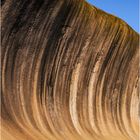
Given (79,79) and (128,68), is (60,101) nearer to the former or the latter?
(79,79)

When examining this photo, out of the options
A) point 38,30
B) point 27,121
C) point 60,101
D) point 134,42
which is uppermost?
point 134,42

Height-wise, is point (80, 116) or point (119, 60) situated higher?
point (119, 60)

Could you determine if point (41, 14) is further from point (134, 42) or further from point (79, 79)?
point (134, 42)

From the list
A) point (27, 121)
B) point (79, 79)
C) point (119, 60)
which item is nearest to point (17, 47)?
point (27, 121)

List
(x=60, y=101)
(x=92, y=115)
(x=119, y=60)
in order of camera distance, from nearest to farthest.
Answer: (x=60, y=101), (x=92, y=115), (x=119, y=60)

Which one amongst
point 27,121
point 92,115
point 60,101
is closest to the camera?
point 27,121

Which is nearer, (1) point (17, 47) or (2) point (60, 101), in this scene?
(1) point (17, 47)

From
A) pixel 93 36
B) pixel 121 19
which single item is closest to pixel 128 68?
pixel 121 19
